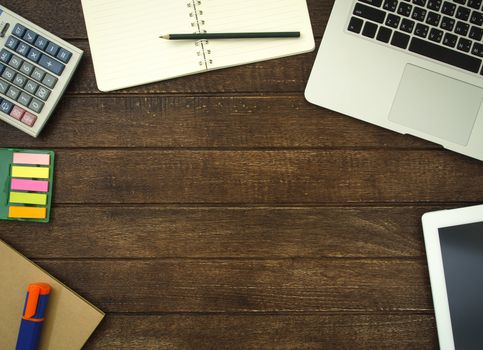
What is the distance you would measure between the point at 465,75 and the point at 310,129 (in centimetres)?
22

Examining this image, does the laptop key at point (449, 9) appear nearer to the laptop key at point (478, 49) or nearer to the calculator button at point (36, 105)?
the laptop key at point (478, 49)

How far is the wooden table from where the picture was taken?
677mm

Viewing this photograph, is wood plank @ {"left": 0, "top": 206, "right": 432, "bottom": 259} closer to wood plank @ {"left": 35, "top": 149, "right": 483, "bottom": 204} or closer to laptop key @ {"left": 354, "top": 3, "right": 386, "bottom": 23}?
wood plank @ {"left": 35, "top": 149, "right": 483, "bottom": 204}

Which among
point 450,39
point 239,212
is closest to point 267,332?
point 239,212

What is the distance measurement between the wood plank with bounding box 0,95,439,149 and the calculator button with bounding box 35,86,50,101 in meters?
0.03

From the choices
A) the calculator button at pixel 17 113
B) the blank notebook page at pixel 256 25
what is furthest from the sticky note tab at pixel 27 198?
the blank notebook page at pixel 256 25

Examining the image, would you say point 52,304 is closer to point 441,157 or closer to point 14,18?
point 14,18

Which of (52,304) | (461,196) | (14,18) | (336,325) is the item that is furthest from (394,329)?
(14,18)

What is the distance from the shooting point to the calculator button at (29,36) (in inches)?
26.5

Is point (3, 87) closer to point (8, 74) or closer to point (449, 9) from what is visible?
point (8, 74)

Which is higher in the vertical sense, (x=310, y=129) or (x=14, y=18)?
(x=14, y=18)

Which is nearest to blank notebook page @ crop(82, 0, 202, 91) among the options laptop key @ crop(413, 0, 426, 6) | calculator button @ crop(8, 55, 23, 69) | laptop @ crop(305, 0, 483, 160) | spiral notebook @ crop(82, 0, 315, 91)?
spiral notebook @ crop(82, 0, 315, 91)

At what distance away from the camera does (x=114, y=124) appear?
0.70 meters

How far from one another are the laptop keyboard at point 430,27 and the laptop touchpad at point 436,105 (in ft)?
0.10
